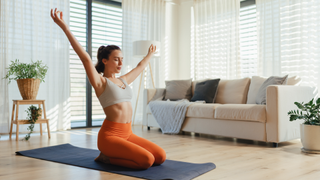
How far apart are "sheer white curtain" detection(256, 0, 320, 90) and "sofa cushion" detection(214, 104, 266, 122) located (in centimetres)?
146

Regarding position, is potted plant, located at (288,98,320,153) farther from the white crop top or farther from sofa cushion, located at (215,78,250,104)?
the white crop top

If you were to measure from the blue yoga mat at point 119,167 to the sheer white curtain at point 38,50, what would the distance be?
64.0 inches

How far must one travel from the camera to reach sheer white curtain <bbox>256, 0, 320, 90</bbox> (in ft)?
14.1

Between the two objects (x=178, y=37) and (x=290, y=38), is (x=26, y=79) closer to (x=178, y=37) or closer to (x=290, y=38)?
(x=178, y=37)

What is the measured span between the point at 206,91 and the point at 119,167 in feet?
8.12

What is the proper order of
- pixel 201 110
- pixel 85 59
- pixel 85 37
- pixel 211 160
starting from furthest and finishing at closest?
pixel 85 37 → pixel 201 110 → pixel 211 160 → pixel 85 59

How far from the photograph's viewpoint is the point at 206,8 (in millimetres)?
5805

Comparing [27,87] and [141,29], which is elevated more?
[141,29]

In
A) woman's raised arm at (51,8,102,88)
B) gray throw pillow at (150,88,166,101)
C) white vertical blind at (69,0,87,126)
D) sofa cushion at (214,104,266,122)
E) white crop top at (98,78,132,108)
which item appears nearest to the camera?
woman's raised arm at (51,8,102,88)

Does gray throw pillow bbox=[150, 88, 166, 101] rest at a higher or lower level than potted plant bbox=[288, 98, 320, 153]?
higher

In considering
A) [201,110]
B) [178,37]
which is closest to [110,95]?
[201,110]

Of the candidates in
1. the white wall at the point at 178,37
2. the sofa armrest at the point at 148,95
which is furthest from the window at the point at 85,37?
the white wall at the point at 178,37

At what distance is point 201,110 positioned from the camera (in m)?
3.92

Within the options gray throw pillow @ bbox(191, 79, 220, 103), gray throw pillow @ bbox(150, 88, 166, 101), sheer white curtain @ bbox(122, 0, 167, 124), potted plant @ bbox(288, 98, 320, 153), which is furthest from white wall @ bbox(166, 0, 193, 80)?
potted plant @ bbox(288, 98, 320, 153)
